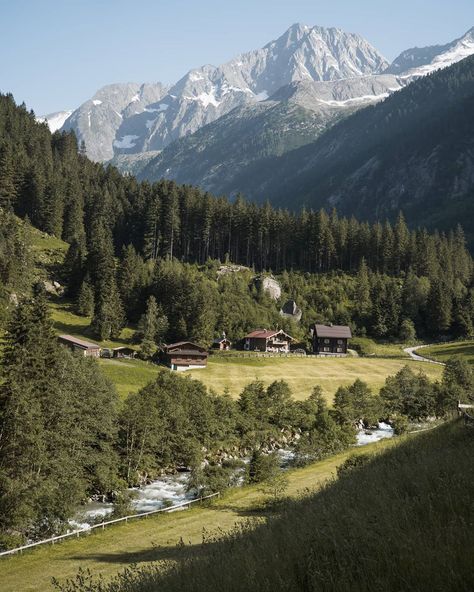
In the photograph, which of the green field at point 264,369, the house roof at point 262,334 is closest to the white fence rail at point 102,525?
the green field at point 264,369

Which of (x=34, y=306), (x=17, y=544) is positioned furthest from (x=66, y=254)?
(x=17, y=544)

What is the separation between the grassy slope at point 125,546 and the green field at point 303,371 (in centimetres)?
3992

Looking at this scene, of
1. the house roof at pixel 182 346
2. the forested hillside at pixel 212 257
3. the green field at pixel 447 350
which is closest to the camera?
the house roof at pixel 182 346

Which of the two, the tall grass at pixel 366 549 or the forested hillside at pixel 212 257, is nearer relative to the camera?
the tall grass at pixel 366 549

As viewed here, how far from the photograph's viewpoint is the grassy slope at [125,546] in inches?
1003

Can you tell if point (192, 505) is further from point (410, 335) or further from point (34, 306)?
point (410, 335)

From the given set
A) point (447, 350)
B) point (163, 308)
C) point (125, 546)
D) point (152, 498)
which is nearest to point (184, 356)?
point (163, 308)

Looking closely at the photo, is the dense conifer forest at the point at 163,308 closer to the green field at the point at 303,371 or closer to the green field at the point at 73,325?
the green field at the point at 73,325

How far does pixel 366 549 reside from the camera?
403 inches

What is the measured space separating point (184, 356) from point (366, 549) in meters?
81.8

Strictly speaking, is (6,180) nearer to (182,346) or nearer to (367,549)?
(182,346)

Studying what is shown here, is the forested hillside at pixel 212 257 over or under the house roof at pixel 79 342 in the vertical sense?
over

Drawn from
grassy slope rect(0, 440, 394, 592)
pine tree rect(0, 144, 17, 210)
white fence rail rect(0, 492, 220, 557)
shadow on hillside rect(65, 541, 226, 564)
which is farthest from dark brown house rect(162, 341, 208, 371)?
pine tree rect(0, 144, 17, 210)

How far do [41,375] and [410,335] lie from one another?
10112cm
